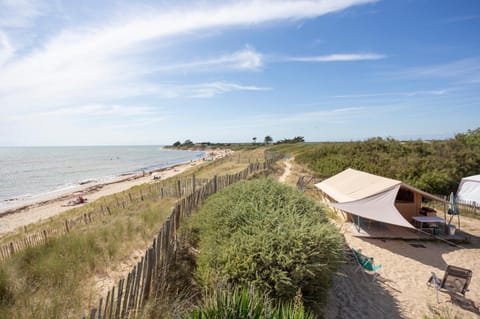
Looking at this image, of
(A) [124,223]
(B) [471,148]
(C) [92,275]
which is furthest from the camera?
(B) [471,148]

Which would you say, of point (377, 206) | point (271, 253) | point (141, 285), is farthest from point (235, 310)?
point (377, 206)

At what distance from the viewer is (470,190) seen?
1617 cm

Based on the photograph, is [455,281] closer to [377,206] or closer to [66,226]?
[377,206]

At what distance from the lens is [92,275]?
457 centimetres

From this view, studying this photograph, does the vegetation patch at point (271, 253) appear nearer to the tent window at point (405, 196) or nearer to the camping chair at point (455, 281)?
the camping chair at point (455, 281)

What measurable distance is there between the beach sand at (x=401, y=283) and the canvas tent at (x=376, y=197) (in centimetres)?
121

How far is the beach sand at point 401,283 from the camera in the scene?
559 centimetres

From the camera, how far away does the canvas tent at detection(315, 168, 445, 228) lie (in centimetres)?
937

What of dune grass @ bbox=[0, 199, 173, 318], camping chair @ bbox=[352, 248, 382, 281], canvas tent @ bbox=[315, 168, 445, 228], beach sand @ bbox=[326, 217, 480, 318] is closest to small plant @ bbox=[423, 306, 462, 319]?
beach sand @ bbox=[326, 217, 480, 318]

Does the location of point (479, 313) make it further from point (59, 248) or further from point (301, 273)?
point (59, 248)

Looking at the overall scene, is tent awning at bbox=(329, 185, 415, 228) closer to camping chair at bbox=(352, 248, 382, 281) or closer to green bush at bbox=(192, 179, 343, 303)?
camping chair at bbox=(352, 248, 382, 281)

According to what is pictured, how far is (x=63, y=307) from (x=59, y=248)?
2.86m

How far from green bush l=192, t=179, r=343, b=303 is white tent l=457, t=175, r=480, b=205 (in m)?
17.4

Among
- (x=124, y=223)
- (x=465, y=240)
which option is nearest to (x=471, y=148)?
(x=465, y=240)
